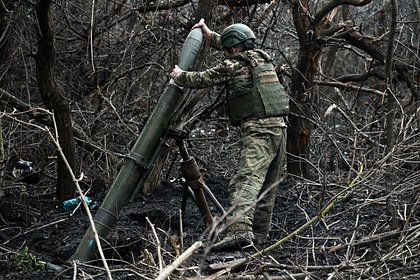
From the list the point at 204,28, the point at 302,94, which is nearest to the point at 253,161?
the point at 204,28

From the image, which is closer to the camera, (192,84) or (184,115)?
(192,84)

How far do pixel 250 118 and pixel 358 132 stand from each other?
1.11 metres

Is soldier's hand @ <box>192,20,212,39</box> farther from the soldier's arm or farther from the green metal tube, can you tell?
the green metal tube

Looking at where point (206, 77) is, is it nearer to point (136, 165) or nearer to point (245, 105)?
point (245, 105)

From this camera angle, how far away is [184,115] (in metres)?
8.59

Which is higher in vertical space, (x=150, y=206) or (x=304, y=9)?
(x=304, y=9)

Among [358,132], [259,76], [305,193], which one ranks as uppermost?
[259,76]

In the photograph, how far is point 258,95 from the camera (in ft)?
23.3

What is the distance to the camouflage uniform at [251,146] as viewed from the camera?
22.6 ft

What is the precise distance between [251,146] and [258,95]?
1.43 ft

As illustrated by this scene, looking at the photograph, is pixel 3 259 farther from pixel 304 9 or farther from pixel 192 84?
pixel 304 9

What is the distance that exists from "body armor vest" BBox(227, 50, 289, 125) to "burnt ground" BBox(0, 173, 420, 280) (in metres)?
0.88

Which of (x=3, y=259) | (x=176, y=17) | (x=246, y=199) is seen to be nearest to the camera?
(x=3, y=259)

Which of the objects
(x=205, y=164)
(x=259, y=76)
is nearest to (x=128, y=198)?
(x=259, y=76)
